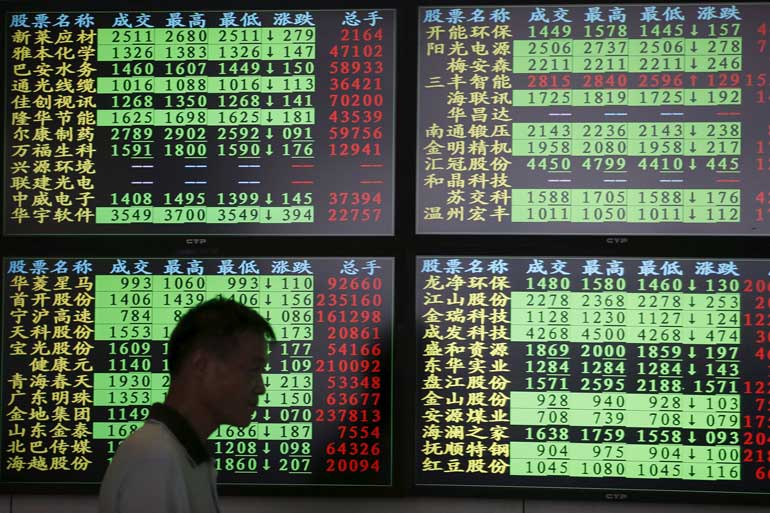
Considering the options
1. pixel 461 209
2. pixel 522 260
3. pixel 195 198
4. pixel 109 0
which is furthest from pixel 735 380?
pixel 109 0

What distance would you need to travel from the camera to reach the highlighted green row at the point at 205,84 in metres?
3.09

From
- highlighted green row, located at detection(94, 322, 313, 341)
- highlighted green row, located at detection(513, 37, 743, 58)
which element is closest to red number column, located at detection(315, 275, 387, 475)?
highlighted green row, located at detection(94, 322, 313, 341)

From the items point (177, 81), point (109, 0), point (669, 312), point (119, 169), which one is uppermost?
point (109, 0)

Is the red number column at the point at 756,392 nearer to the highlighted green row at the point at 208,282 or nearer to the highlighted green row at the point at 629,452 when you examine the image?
the highlighted green row at the point at 629,452

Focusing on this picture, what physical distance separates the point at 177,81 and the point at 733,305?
1.77 meters

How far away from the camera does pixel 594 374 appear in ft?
9.75

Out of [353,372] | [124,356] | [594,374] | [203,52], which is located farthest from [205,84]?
[594,374]

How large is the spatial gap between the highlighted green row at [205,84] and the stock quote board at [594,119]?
0.38 m

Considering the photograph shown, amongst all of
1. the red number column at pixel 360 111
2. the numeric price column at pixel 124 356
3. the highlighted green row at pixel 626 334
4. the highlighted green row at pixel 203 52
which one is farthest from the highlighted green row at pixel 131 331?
the highlighted green row at pixel 626 334

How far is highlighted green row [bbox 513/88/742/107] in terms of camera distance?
2996mm

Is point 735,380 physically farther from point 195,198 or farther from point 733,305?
point 195,198

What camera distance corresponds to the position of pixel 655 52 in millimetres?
3014

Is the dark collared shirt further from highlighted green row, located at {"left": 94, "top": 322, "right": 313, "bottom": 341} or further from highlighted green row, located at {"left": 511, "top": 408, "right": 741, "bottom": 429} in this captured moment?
highlighted green row, located at {"left": 511, "top": 408, "right": 741, "bottom": 429}

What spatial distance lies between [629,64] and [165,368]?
1.65 m
